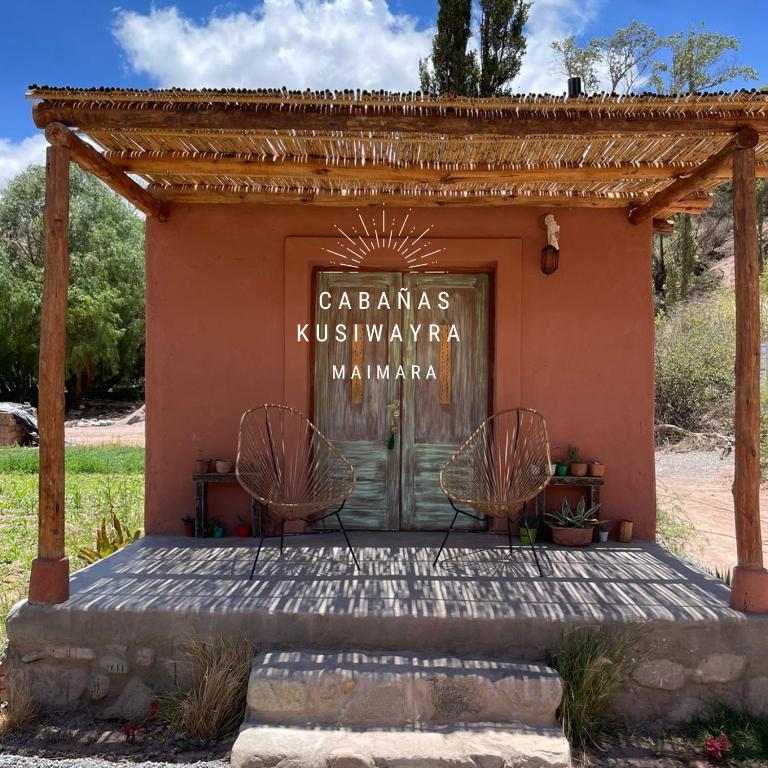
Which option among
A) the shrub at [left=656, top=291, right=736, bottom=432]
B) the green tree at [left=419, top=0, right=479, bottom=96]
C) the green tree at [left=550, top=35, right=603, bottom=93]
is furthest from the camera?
the green tree at [left=550, top=35, right=603, bottom=93]

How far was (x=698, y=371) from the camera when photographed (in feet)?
40.3

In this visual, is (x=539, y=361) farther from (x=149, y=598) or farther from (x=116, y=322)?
(x=116, y=322)

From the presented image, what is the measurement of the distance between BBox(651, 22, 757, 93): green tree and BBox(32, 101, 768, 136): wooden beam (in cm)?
1753

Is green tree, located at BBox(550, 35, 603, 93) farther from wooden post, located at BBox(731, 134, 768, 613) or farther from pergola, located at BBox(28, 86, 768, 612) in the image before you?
→ wooden post, located at BBox(731, 134, 768, 613)

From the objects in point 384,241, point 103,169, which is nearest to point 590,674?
point 384,241

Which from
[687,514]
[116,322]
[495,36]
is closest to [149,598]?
[687,514]

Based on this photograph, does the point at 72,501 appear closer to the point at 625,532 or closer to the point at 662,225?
the point at 625,532

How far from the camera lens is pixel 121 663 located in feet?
10.1

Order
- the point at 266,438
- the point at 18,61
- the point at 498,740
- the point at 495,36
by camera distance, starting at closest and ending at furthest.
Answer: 1. the point at 498,740
2. the point at 266,438
3. the point at 495,36
4. the point at 18,61

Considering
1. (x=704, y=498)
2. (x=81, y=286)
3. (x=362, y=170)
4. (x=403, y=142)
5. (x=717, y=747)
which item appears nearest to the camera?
(x=717, y=747)

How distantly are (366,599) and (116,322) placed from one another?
60.8 feet

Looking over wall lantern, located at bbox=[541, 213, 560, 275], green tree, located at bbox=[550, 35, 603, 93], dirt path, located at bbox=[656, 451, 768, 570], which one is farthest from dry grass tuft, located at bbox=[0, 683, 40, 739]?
green tree, located at bbox=[550, 35, 603, 93]

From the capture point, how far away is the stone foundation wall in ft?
9.95

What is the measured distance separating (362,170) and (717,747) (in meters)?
3.41
